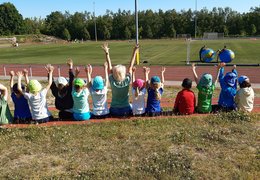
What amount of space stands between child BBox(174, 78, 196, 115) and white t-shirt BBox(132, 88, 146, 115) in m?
0.85

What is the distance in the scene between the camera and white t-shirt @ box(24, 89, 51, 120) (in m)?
6.90

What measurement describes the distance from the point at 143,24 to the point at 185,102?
106011 mm

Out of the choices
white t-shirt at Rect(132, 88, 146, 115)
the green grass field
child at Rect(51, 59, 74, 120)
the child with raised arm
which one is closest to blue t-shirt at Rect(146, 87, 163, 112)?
white t-shirt at Rect(132, 88, 146, 115)

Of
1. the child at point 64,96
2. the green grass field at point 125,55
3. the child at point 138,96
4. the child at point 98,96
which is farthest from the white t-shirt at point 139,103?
the green grass field at point 125,55

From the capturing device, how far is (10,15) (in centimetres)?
11631

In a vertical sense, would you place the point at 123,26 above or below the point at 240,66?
above

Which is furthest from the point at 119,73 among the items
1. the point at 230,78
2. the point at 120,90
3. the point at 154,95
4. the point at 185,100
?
the point at 230,78

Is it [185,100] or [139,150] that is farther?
[185,100]

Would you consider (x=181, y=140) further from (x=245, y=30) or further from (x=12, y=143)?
(x=245, y=30)

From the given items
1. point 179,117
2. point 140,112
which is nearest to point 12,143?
point 140,112

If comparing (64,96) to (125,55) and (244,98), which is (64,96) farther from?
(125,55)

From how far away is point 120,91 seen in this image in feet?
24.0

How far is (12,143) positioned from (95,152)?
1786 mm

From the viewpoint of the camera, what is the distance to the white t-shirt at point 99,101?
726 centimetres
